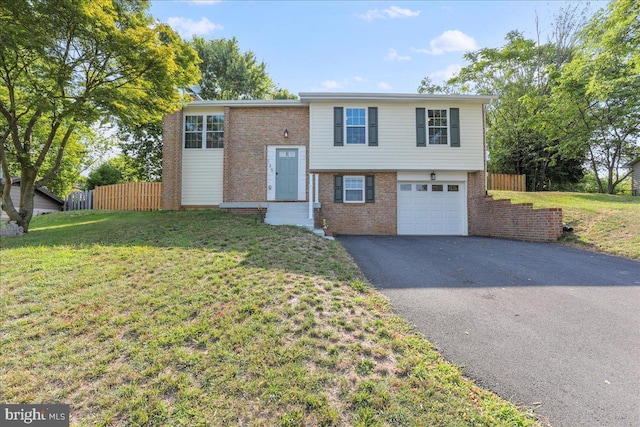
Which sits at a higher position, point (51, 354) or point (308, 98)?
point (308, 98)

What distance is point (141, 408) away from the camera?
2264 millimetres

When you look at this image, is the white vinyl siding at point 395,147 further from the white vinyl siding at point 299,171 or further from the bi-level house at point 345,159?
the white vinyl siding at point 299,171

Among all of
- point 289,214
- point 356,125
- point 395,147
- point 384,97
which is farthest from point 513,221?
point 289,214

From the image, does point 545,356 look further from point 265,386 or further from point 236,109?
point 236,109

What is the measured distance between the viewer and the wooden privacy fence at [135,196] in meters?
12.9

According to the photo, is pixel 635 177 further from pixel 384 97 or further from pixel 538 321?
pixel 538 321

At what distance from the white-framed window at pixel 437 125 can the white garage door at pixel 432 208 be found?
1.70 meters

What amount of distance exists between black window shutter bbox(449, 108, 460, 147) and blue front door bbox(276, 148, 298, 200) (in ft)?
19.4

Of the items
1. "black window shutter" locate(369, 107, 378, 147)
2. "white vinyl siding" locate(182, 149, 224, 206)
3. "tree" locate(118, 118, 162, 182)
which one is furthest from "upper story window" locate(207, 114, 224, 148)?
"tree" locate(118, 118, 162, 182)

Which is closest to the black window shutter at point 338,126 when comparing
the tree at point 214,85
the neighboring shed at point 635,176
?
the tree at point 214,85

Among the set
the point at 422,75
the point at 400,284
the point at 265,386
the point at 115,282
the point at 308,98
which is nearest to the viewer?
the point at 265,386

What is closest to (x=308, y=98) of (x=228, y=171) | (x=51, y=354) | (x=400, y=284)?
(x=228, y=171)

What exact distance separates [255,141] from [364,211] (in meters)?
4.98

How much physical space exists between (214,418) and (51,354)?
6.94 feet
